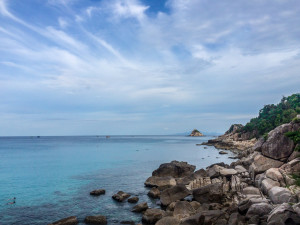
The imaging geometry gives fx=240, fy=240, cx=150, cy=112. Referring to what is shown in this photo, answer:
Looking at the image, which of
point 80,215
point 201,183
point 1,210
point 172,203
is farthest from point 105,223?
point 201,183

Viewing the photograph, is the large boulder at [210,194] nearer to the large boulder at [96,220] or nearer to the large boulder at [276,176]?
the large boulder at [276,176]

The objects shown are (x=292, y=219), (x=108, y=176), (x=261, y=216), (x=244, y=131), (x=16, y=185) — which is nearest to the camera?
(x=292, y=219)

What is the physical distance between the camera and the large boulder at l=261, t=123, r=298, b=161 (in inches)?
999

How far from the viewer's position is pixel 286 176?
→ 21125 millimetres

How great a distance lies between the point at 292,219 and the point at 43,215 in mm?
18879

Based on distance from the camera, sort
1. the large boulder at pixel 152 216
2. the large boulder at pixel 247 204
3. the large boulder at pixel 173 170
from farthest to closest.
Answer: the large boulder at pixel 173 170 < the large boulder at pixel 152 216 < the large boulder at pixel 247 204

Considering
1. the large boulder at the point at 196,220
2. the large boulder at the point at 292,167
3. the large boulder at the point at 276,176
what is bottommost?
the large boulder at the point at 196,220

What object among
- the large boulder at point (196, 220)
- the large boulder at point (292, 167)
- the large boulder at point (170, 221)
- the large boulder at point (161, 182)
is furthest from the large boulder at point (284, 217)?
the large boulder at point (161, 182)

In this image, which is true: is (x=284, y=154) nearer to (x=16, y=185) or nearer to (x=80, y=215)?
(x=80, y=215)

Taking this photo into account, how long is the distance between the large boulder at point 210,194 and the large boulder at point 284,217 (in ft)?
25.3

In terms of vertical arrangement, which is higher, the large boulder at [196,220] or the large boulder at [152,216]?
the large boulder at [196,220]

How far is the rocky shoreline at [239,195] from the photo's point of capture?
15.8 metres

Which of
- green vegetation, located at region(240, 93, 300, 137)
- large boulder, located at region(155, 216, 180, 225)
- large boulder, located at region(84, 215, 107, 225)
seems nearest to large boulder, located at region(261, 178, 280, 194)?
large boulder, located at region(155, 216, 180, 225)

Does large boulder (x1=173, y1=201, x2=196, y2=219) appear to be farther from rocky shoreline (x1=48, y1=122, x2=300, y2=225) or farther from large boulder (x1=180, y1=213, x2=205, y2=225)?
large boulder (x1=180, y1=213, x2=205, y2=225)
